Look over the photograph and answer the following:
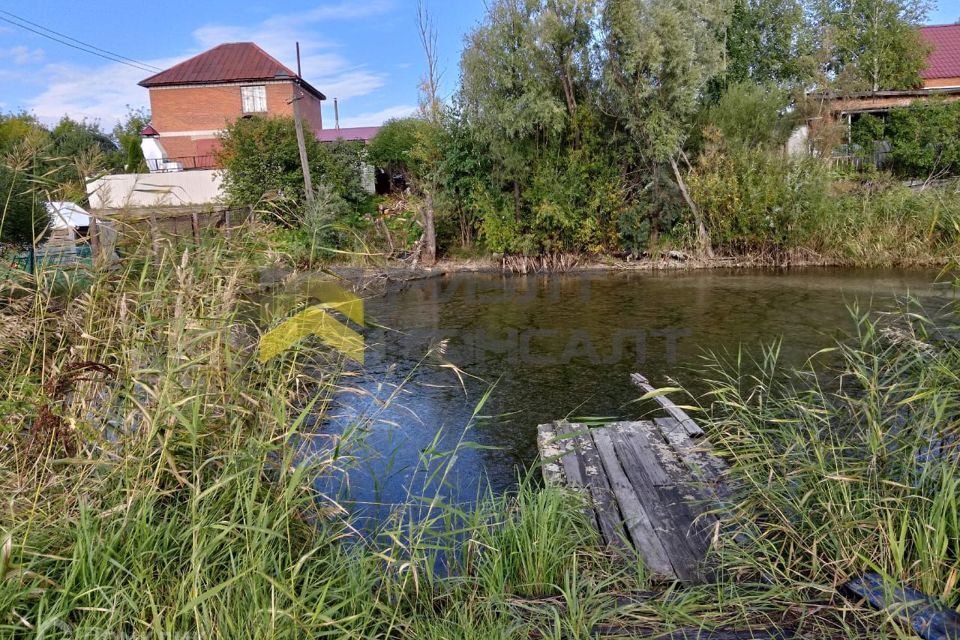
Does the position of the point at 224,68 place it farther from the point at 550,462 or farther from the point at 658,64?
the point at 550,462

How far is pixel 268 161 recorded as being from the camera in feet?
53.8

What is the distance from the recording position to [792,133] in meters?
15.1

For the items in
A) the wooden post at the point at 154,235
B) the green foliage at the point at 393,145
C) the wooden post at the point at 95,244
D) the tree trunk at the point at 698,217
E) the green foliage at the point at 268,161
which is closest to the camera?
the wooden post at the point at 95,244

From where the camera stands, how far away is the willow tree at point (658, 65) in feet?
42.2

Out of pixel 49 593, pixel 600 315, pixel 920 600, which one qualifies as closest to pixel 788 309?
pixel 600 315

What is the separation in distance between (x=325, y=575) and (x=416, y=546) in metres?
0.39

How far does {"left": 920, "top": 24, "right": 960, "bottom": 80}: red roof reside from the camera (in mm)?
23234

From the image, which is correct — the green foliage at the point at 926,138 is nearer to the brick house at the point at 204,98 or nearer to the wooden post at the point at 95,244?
the wooden post at the point at 95,244

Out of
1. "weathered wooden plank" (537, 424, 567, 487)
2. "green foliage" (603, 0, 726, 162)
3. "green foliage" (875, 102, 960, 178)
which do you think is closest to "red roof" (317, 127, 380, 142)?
"green foliage" (603, 0, 726, 162)

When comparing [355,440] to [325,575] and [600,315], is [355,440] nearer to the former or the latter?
[325,575]

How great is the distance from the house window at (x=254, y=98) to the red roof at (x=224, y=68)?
45 centimetres

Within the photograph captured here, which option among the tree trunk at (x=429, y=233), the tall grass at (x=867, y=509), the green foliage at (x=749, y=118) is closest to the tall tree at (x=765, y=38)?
the green foliage at (x=749, y=118)

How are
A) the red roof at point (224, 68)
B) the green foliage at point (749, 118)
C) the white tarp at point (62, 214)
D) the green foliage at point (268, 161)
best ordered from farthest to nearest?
the red roof at point (224, 68), the green foliage at point (268, 161), the green foliage at point (749, 118), the white tarp at point (62, 214)

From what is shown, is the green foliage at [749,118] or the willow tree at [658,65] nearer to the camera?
the willow tree at [658,65]
